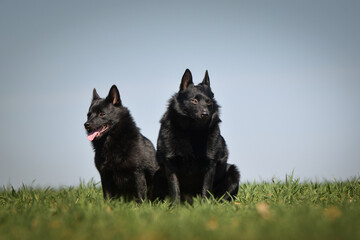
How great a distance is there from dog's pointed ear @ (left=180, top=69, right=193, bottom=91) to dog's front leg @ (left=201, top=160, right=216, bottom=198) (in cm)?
129

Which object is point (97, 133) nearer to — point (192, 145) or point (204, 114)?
point (192, 145)

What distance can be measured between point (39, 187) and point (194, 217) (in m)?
3.97

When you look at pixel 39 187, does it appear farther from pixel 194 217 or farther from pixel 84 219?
pixel 194 217

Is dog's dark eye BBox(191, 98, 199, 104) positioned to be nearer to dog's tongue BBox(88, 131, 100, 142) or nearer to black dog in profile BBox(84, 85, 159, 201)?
black dog in profile BBox(84, 85, 159, 201)

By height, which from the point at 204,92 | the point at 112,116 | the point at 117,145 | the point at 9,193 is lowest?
the point at 9,193

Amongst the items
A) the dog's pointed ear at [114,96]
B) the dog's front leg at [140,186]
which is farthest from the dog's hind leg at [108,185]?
the dog's pointed ear at [114,96]

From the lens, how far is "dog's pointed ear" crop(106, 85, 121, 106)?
228 inches

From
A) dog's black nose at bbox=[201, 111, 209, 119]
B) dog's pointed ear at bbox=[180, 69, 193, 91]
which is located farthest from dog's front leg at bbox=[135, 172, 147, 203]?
dog's pointed ear at bbox=[180, 69, 193, 91]

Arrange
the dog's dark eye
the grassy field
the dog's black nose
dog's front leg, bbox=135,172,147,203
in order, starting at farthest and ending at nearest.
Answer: dog's front leg, bbox=135,172,147,203 → the dog's dark eye → the dog's black nose → the grassy field

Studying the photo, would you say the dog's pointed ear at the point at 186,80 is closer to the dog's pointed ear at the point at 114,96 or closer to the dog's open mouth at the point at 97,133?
the dog's pointed ear at the point at 114,96

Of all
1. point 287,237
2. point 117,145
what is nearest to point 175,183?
point 117,145

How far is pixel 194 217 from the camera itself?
339 cm

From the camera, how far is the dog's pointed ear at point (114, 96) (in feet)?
19.0

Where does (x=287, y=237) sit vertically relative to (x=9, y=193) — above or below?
above
